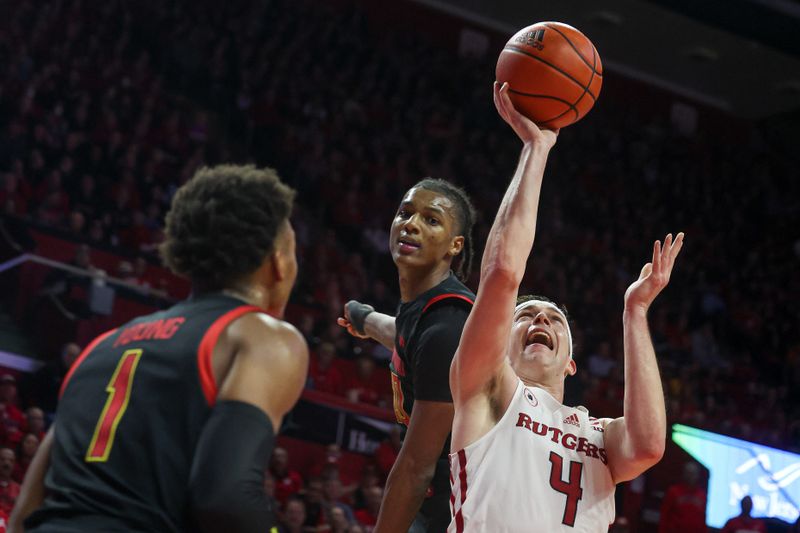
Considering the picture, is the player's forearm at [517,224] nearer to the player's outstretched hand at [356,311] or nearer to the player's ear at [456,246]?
the player's ear at [456,246]

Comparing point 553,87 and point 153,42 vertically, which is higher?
point 153,42

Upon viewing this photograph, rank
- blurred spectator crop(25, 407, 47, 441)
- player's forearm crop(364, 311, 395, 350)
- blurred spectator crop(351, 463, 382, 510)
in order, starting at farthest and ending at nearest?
blurred spectator crop(351, 463, 382, 510), blurred spectator crop(25, 407, 47, 441), player's forearm crop(364, 311, 395, 350)

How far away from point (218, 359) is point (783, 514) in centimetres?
834

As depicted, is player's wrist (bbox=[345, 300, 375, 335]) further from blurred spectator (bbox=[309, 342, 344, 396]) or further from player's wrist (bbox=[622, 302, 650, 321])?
blurred spectator (bbox=[309, 342, 344, 396])

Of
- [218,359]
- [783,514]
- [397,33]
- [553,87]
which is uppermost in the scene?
[397,33]

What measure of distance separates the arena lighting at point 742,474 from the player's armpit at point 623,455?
5.97 meters

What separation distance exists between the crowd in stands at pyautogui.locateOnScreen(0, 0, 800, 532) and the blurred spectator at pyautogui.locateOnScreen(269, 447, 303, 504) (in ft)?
0.05

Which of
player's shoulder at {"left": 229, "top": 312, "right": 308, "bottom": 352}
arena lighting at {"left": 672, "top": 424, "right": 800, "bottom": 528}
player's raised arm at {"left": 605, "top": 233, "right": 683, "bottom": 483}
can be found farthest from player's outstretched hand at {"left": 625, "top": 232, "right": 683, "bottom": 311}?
arena lighting at {"left": 672, "top": 424, "right": 800, "bottom": 528}

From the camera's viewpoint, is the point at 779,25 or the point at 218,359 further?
the point at 779,25

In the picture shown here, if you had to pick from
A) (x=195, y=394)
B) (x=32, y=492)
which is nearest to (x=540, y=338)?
(x=195, y=394)

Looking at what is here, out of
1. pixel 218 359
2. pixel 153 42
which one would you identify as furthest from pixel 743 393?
pixel 218 359

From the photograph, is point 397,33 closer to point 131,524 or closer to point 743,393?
point 743,393

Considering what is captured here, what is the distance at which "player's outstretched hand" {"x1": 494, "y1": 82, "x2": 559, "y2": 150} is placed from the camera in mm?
2795

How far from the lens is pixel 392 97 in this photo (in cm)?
1553
